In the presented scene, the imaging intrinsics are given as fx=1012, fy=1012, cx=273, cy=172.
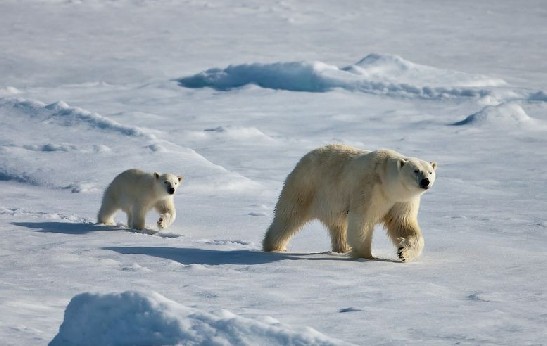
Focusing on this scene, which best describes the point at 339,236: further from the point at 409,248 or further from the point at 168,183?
the point at 168,183

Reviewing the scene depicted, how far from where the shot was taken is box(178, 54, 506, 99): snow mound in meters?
18.8

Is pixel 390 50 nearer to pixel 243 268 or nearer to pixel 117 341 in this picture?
pixel 243 268

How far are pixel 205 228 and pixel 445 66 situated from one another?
Answer: 16097 mm

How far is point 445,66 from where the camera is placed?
2338cm

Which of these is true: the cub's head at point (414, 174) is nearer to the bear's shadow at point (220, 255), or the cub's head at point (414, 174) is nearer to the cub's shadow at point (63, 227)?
the bear's shadow at point (220, 255)

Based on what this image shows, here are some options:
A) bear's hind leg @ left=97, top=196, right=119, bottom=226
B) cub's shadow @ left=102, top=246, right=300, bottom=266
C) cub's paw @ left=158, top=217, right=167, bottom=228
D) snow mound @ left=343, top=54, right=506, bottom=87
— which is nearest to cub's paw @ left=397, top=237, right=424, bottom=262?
cub's shadow @ left=102, top=246, right=300, bottom=266

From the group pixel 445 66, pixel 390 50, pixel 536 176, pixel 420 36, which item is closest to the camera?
pixel 536 176

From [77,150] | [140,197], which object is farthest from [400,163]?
[77,150]

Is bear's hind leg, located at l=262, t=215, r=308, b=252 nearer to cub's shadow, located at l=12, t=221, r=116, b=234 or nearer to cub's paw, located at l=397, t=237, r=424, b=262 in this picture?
cub's paw, located at l=397, t=237, r=424, b=262

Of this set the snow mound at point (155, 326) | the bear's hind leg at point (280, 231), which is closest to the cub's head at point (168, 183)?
the bear's hind leg at point (280, 231)

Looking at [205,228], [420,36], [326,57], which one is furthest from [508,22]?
[205,228]

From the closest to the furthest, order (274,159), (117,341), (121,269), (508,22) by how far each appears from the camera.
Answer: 1. (117,341)
2. (121,269)
3. (274,159)
4. (508,22)

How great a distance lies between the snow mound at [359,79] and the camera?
18.8 meters

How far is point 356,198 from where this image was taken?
20.9ft
